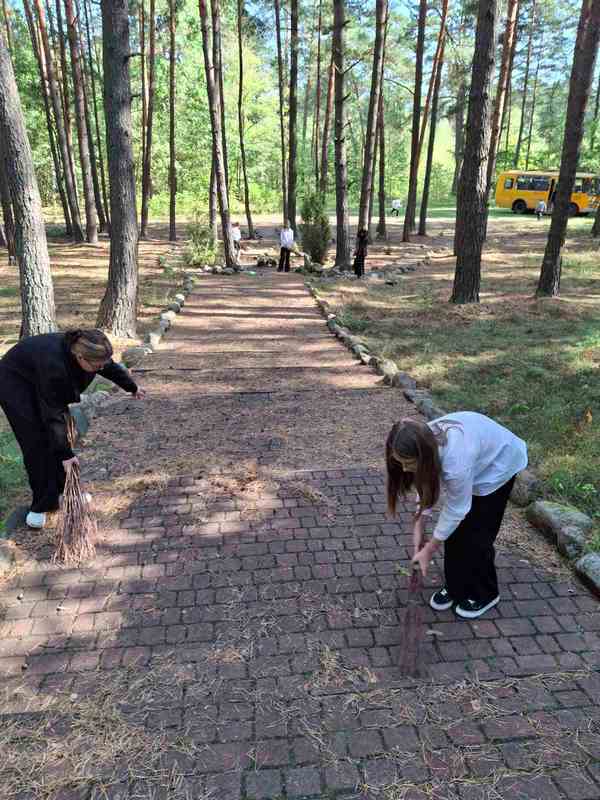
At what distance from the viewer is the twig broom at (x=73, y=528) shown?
3.96 meters

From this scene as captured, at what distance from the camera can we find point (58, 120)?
19.0 meters

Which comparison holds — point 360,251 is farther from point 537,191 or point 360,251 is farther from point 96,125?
point 537,191

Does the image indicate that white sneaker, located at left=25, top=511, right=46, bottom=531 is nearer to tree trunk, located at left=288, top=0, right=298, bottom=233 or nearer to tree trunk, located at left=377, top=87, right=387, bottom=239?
tree trunk, located at left=288, top=0, right=298, bottom=233

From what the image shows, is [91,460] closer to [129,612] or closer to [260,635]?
[129,612]

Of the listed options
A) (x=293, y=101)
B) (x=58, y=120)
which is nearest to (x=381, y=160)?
(x=293, y=101)

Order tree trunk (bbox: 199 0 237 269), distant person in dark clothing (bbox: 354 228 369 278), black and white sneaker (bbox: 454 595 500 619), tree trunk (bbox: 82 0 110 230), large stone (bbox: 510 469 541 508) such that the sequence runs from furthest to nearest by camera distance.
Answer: tree trunk (bbox: 82 0 110 230) < tree trunk (bbox: 199 0 237 269) < distant person in dark clothing (bbox: 354 228 369 278) < large stone (bbox: 510 469 541 508) < black and white sneaker (bbox: 454 595 500 619)

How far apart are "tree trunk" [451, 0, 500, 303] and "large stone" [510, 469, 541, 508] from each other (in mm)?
7663

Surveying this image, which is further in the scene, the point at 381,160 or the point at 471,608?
the point at 381,160

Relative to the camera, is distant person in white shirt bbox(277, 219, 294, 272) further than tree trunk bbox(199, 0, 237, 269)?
Yes

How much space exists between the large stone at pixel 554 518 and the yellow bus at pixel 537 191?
103 ft

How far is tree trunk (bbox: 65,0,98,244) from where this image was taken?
58.7 feet

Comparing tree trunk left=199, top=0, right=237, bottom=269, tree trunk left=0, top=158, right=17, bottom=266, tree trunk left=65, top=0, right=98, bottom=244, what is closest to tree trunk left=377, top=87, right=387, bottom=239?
tree trunk left=199, top=0, right=237, bottom=269

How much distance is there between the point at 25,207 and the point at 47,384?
17.2ft

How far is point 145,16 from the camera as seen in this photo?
21.2 meters
